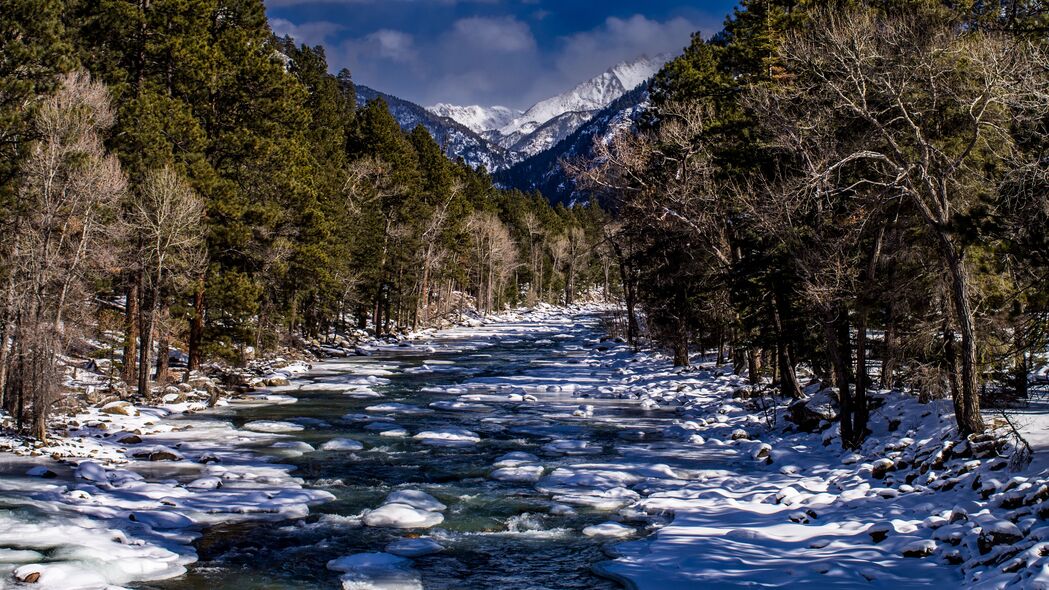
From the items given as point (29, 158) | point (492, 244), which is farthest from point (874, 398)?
point (492, 244)

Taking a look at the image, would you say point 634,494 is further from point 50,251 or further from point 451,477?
point 50,251

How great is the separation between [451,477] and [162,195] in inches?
548

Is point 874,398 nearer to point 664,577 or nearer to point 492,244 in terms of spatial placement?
point 664,577

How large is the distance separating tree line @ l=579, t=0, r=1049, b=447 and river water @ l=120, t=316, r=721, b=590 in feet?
18.4

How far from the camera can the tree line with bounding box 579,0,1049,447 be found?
11.1m

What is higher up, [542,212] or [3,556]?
[542,212]

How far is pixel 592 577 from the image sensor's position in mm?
10109

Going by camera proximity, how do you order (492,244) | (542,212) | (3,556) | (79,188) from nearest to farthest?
(3,556), (79,188), (492,244), (542,212)

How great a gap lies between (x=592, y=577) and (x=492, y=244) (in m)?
72.3

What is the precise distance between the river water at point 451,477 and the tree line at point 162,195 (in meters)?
4.85

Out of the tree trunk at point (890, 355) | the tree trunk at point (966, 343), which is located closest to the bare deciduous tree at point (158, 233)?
the tree trunk at point (890, 355)

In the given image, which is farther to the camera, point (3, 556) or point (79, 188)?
point (79, 188)

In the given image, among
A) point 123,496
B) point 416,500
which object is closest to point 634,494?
point 416,500

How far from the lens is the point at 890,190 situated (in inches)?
568
